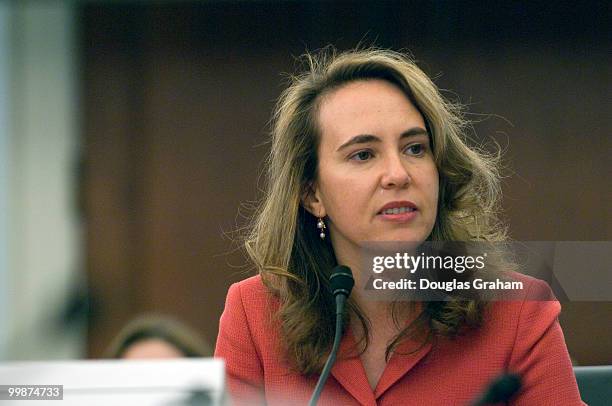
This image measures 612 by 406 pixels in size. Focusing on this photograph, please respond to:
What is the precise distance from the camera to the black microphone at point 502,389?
74 cm

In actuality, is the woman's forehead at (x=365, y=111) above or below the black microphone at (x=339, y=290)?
above

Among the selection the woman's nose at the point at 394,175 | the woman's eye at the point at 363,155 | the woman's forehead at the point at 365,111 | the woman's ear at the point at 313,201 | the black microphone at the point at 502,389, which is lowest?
the black microphone at the point at 502,389

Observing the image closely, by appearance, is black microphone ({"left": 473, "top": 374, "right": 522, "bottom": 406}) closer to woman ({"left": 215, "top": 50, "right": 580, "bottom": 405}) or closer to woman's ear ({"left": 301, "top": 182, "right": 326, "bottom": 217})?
woman ({"left": 215, "top": 50, "right": 580, "bottom": 405})

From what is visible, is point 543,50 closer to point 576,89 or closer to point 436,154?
point 576,89

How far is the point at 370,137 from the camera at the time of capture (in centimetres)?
105

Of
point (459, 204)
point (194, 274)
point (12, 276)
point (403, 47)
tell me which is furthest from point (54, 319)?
point (459, 204)

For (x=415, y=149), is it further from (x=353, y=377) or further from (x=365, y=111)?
(x=353, y=377)

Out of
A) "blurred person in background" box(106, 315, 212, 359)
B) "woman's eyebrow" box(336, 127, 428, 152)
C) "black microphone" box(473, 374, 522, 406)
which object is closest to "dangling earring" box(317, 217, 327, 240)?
"woman's eyebrow" box(336, 127, 428, 152)

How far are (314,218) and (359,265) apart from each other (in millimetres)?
171

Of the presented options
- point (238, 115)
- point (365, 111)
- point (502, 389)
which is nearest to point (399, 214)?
point (365, 111)

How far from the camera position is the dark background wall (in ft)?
5.15

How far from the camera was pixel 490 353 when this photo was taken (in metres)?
1.04

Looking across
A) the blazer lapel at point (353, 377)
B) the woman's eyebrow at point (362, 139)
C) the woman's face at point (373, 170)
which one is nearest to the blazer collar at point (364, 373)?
the blazer lapel at point (353, 377)

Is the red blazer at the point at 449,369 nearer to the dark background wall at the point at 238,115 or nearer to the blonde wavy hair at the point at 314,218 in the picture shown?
the blonde wavy hair at the point at 314,218
